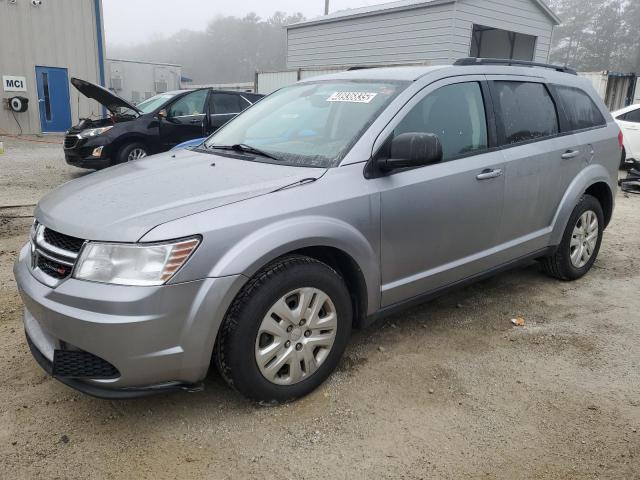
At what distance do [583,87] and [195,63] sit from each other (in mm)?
88728

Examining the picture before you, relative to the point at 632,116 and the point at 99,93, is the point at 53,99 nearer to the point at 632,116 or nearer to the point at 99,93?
the point at 99,93

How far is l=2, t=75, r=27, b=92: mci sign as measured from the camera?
15.4m

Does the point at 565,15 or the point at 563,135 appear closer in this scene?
the point at 563,135

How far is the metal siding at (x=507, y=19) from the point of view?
13.9m

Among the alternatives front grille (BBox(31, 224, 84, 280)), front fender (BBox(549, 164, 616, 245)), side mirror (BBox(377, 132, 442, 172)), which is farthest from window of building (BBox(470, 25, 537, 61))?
front grille (BBox(31, 224, 84, 280))

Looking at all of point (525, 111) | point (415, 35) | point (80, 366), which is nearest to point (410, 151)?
point (525, 111)

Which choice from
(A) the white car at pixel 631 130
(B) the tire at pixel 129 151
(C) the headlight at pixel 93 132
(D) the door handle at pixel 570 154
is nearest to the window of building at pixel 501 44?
(A) the white car at pixel 631 130

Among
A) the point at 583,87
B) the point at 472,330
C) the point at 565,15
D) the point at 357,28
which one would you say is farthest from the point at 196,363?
the point at 565,15

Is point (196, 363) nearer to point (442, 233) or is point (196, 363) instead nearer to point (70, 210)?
point (70, 210)

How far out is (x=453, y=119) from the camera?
10.8 feet

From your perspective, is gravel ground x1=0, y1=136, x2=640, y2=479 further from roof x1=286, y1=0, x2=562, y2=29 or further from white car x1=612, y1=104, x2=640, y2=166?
roof x1=286, y1=0, x2=562, y2=29

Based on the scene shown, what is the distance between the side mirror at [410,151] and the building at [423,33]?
1208 centimetres

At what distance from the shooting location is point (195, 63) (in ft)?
281

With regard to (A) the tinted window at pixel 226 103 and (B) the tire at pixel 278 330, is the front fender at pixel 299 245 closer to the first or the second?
(B) the tire at pixel 278 330
